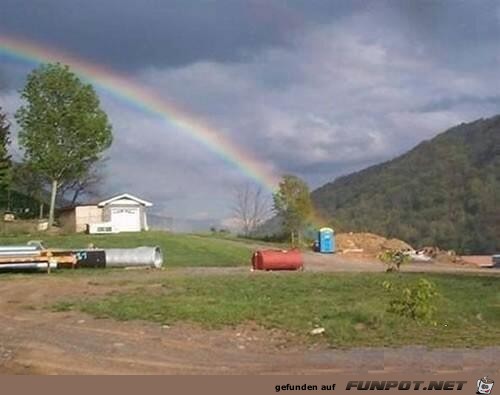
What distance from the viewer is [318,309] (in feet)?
56.4

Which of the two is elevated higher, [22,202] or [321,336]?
[22,202]

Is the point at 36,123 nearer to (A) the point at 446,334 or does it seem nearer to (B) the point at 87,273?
(B) the point at 87,273

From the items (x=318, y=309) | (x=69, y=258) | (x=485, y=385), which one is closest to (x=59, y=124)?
(x=69, y=258)

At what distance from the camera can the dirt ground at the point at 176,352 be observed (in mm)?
11117

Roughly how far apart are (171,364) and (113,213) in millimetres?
54504

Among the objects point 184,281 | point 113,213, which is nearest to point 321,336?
point 184,281

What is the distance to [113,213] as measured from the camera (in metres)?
65.1

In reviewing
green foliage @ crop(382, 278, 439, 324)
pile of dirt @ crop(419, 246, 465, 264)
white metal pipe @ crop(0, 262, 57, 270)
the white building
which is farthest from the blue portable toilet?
green foliage @ crop(382, 278, 439, 324)

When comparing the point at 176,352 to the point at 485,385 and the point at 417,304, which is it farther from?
the point at 417,304

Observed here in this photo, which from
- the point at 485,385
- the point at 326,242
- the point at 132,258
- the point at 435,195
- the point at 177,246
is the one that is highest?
the point at 435,195

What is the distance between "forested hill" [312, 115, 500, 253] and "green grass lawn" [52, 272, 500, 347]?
60.3 meters

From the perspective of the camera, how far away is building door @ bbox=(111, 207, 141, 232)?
64.7 metres

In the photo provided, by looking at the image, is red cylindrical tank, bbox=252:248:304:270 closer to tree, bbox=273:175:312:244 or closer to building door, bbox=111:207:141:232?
tree, bbox=273:175:312:244

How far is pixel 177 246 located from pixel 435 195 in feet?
210
